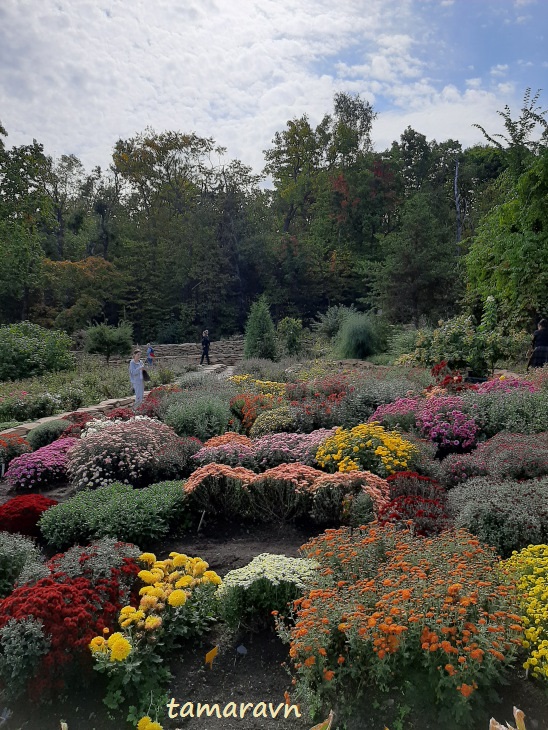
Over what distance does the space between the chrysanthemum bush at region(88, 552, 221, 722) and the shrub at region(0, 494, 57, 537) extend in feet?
5.77

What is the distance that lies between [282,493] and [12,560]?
2295 mm

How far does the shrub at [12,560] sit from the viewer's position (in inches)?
162

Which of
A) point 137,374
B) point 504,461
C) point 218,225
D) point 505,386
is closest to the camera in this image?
point 504,461

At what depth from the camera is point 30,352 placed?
16.4m

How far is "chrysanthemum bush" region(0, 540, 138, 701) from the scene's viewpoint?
2.99m

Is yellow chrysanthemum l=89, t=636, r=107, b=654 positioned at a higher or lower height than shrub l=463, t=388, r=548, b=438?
higher

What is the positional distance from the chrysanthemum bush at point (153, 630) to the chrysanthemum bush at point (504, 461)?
9.90ft

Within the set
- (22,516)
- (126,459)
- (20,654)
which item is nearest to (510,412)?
(126,459)

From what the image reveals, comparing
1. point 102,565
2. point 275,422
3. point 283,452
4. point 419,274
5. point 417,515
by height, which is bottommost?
point 275,422

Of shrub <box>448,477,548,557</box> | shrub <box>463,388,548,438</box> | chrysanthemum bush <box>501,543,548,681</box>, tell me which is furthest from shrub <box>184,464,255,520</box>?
shrub <box>463,388,548,438</box>

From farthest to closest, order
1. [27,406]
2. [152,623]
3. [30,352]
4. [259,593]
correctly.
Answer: [30,352], [27,406], [259,593], [152,623]

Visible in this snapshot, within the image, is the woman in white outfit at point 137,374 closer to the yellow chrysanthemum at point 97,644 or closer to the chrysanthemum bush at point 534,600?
the yellow chrysanthemum at point 97,644

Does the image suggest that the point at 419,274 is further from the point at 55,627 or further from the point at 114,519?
the point at 55,627

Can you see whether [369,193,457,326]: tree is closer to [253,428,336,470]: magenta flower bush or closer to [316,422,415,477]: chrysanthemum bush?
[253,428,336,470]: magenta flower bush
